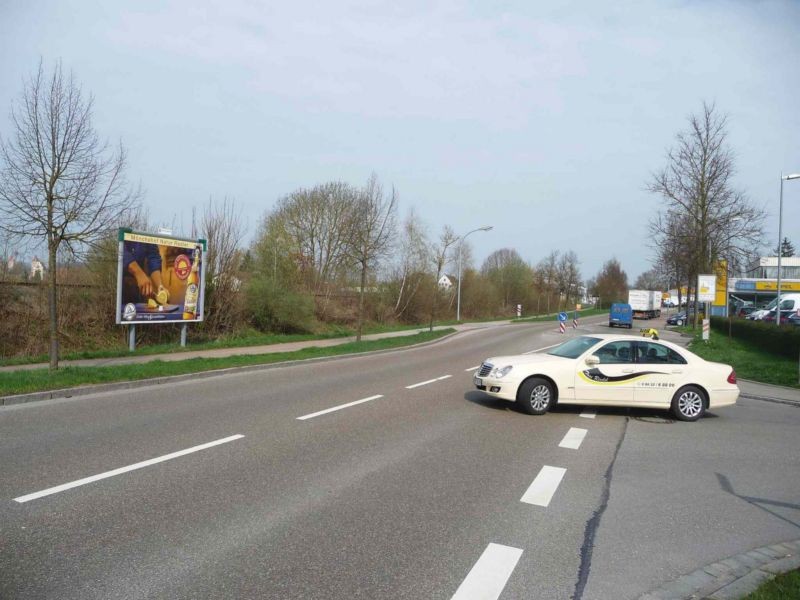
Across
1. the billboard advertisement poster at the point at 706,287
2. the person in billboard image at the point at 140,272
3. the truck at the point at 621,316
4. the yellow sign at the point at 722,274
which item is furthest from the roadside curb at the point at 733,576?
the truck at the point at 621,316

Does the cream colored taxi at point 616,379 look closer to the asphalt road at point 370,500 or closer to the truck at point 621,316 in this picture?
the asphalt road at point 370,500

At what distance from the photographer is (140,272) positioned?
56.9 feet

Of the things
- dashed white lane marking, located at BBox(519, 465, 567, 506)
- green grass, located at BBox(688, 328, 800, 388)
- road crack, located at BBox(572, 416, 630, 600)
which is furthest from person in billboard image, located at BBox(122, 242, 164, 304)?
green grass, located at BBox(688, 328, 800, 388)

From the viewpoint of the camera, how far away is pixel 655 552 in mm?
4434

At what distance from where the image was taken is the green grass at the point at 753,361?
16308 millimetres

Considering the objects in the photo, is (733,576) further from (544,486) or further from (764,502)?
(764,502)

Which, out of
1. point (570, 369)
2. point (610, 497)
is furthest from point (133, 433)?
point (570, 369)

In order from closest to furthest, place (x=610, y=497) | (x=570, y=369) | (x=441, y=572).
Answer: (x=441, y=572) → (x=610, y=497) → (x=570, y=369)

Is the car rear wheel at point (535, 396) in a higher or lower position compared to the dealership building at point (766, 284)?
lower

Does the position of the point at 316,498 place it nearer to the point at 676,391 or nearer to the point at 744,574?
the point at 744,574

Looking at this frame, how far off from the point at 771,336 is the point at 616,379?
17817 millimetres

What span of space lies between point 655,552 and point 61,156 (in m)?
12.5

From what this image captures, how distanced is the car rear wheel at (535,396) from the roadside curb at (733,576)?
17.5 ft

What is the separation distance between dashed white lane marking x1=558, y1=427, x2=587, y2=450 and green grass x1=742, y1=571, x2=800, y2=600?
3.84 meters
